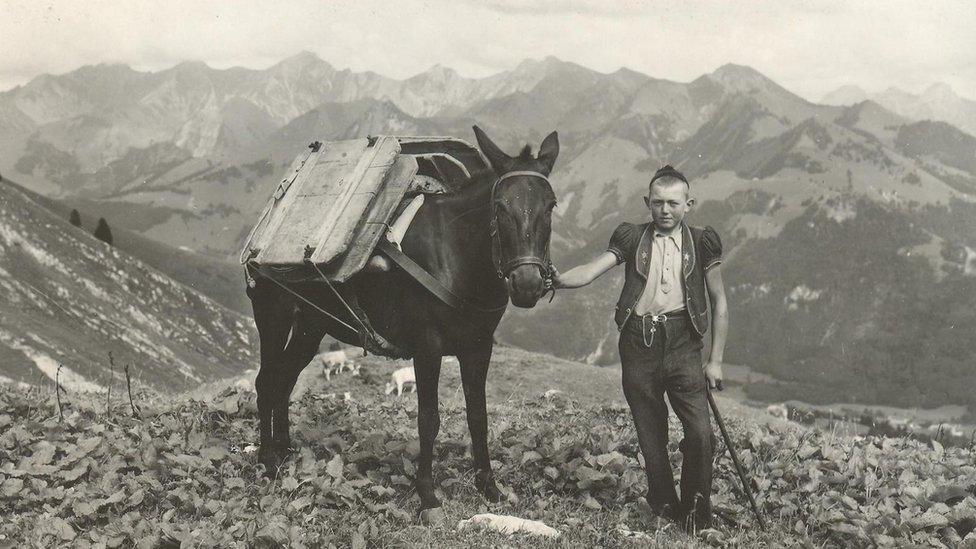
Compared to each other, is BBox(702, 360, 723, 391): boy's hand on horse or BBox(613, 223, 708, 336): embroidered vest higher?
BBox(613, 223, 708, 336): embroidered vest

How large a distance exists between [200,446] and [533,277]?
172 inches

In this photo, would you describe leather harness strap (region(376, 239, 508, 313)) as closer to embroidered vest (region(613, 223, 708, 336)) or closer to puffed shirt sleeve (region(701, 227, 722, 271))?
embroidered vest (region(613, 223, 708, 336))

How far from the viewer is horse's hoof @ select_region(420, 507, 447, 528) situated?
21.4 ft

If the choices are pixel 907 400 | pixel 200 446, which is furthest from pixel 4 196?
pixel 907 400

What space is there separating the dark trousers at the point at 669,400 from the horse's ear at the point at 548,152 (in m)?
1.45

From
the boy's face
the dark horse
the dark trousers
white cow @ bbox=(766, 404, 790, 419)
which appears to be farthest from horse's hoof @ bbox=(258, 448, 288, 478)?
white cow @ bbox=(766, 404, 790, 419)

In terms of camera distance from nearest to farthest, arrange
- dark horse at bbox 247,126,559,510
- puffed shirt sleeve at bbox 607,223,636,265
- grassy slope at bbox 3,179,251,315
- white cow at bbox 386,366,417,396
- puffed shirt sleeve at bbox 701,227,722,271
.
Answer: dark horse at bbox 247,126,559,510 → puffed shirt sleeve at bbox 701,227,722,271 → puffed shirt sleeve at bbox 607,223,636,265 → white cow at bbox 386,366,417,396 → grassy slope at bbox 3,179,251,315

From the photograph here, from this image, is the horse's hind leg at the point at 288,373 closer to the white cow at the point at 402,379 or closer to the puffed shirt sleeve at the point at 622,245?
the puffed shirt sleeve at the point at 622,245

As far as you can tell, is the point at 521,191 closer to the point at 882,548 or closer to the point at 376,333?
the point at 376,333

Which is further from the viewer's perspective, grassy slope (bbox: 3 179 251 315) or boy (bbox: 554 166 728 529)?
grassy slope (bbox: 3 179 251 315)

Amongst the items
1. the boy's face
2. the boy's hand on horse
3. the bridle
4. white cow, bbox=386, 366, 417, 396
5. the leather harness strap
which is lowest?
white cow, bbox=386, 366, 417, 396

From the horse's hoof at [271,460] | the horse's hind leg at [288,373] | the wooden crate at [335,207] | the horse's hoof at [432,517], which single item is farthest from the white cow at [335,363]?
the horse's hoof at [432,517]

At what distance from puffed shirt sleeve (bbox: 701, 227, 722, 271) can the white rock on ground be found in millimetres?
2533

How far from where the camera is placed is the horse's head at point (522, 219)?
564cm
